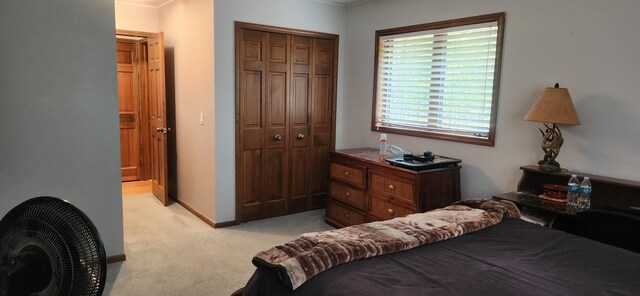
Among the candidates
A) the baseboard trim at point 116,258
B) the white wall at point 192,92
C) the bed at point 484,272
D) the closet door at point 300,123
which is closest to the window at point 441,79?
the closet door at point 300,123

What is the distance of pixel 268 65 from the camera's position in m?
4.28

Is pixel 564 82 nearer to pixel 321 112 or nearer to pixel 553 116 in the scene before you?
pixel 553 116

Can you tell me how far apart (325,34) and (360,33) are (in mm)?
380

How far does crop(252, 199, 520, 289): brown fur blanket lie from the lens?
1.61 meters

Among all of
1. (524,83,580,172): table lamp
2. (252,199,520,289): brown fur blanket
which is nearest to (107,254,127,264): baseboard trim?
(252,199,520,289): brown fur blanket

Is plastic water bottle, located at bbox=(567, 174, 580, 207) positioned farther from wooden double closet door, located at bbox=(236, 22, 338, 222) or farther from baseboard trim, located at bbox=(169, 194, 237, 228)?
baseboard trim, located at bbox=(169, 194, 237, 228)

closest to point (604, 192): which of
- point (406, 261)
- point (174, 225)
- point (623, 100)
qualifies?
point (623, 100)

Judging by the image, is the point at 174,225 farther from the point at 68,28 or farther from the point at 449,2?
the point at 449,2

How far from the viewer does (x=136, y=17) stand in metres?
4.97

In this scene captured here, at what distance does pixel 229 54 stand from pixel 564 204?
3.01m

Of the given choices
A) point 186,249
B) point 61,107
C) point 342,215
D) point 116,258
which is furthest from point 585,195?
point 61,107

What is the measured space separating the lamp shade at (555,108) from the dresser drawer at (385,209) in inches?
46.9

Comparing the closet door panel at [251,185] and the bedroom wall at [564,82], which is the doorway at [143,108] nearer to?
the closet door panel at [251,185]

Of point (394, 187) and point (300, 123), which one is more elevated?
point (300, 123)
